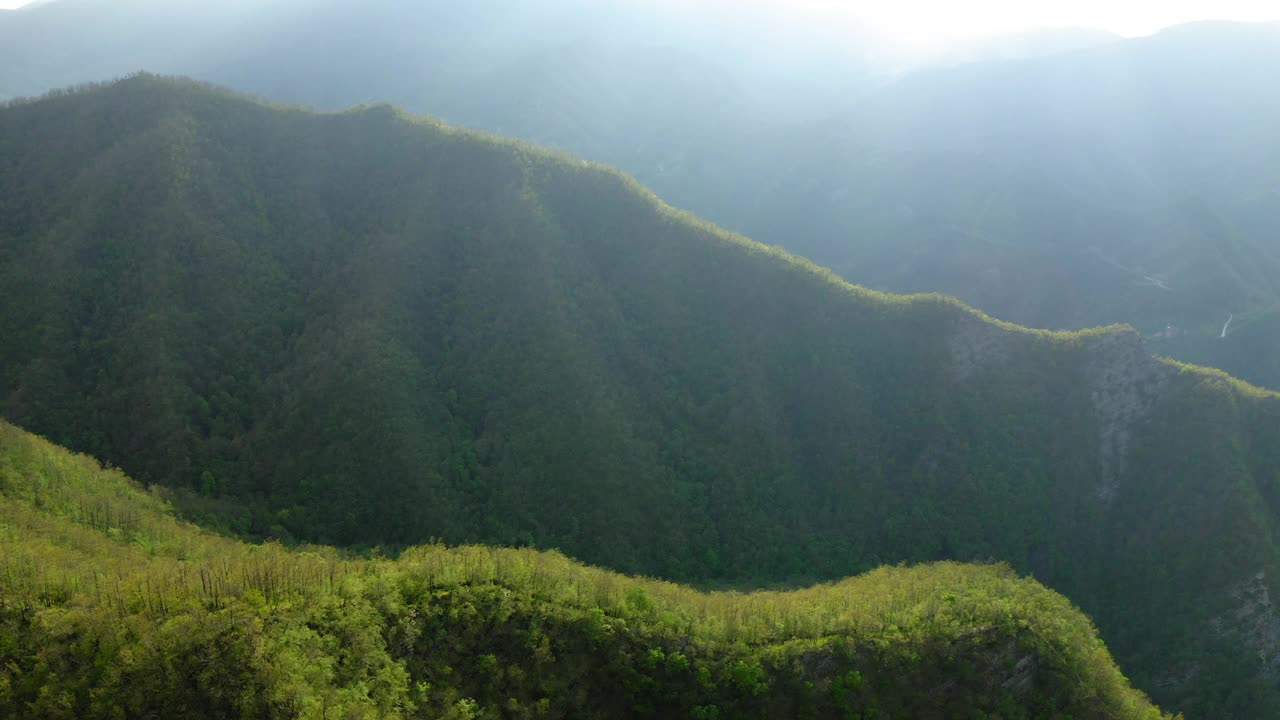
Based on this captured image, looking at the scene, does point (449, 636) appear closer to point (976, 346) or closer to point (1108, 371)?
point (976, 346)

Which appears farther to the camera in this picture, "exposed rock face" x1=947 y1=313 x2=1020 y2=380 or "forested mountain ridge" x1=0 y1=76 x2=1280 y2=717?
"exposed rock face" x1=947 y1=313 x2=1020 y2=380

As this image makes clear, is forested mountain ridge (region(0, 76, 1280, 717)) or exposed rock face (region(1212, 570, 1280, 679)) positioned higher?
forested mountain ridge (region(0, 76, 1280, 717))

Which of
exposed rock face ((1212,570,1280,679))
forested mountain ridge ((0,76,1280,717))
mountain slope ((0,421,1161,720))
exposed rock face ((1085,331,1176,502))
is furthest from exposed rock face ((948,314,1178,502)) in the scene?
mountain slope ((0,421,1161,720))

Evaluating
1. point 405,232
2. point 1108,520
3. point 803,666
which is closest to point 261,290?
point 405,232

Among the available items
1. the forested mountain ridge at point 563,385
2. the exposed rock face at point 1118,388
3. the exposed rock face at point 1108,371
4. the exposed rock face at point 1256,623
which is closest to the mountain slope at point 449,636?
the forested mountain ridge at point 563,385

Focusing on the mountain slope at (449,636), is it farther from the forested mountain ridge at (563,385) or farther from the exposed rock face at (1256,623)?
the exposed rock face at (1256,623)

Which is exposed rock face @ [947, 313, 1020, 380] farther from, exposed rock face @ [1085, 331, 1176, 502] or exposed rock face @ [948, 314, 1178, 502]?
exposed rock face @ [1085, 331, 1176, 502]

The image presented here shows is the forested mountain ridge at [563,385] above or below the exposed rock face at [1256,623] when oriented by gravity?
above
